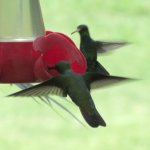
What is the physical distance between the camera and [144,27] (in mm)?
12945

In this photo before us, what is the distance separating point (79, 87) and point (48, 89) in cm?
23

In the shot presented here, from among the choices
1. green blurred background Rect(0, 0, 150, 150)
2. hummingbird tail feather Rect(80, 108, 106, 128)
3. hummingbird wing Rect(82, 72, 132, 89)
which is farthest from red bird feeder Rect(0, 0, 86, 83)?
green blurred background Rect(0, 0, 150, 150)

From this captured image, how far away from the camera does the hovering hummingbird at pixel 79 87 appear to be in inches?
158

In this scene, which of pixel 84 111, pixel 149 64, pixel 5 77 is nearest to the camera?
pixel 84 111

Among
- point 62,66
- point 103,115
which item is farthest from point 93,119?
point 103,115

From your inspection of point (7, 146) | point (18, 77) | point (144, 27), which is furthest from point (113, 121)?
point (18, 77)

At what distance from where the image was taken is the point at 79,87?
4.18 meters

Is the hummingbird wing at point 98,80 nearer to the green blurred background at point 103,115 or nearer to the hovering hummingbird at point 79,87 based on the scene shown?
the hovering hummingbird at point 79,87

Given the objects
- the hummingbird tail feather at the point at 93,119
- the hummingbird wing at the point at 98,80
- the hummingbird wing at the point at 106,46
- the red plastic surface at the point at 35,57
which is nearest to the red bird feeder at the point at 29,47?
the red plastic surface at the point at 35,57

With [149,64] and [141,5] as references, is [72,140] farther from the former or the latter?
[141,5]

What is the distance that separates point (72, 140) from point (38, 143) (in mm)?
400

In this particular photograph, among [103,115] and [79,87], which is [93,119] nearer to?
[79,87]

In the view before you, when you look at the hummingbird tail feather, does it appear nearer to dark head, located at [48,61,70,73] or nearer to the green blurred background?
dark head, located at [48,61,70,73]

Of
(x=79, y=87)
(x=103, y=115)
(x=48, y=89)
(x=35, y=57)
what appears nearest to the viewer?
(x=48, y=89)
